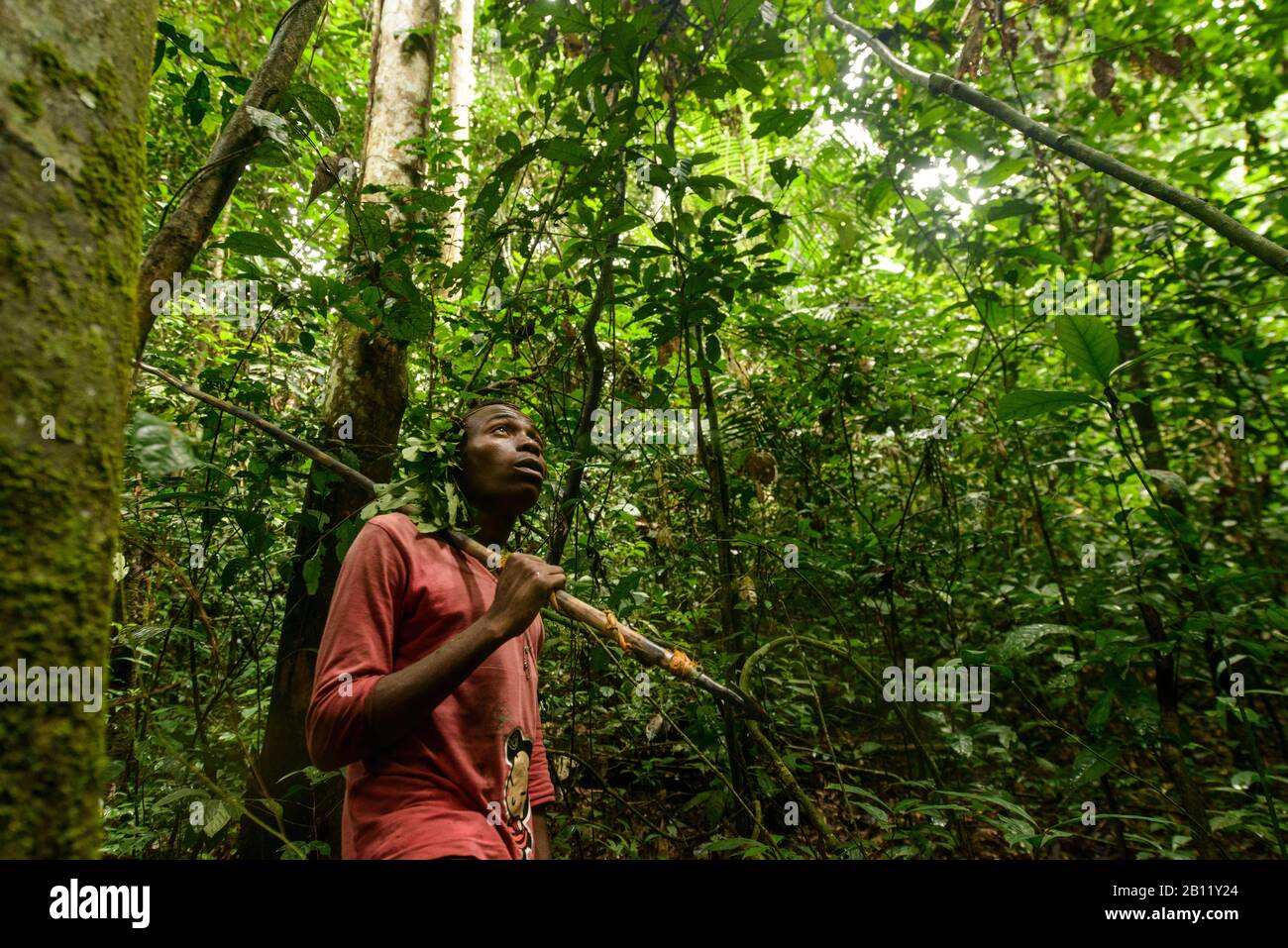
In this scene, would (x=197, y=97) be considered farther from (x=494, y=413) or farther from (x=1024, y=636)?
(x=1024, y=636)

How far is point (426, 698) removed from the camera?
1472mm

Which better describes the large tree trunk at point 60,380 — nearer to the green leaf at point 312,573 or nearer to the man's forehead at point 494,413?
the man's forehead at point 494,413

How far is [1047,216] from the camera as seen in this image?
359 centimetres

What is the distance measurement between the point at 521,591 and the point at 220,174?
123 centimetres

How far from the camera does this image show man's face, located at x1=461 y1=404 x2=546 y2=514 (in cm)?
207

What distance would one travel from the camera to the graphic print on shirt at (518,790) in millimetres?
1761

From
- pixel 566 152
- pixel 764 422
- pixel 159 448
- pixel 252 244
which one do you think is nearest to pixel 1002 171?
pixel 764 422

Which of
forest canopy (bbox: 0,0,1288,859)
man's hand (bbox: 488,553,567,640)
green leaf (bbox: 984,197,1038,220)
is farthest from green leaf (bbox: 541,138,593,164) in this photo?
green leaf (bbox: 984,197,1038,220)

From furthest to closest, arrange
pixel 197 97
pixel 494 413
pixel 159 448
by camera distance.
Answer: pixel 494 413 < pixel 197 97 < pixel 159 448

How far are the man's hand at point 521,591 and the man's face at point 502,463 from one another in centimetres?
44

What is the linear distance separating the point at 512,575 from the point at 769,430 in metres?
2.58

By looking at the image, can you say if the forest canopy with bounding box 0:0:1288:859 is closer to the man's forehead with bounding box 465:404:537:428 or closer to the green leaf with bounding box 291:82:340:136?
the green leaf with bounding box 291:82:340:136
